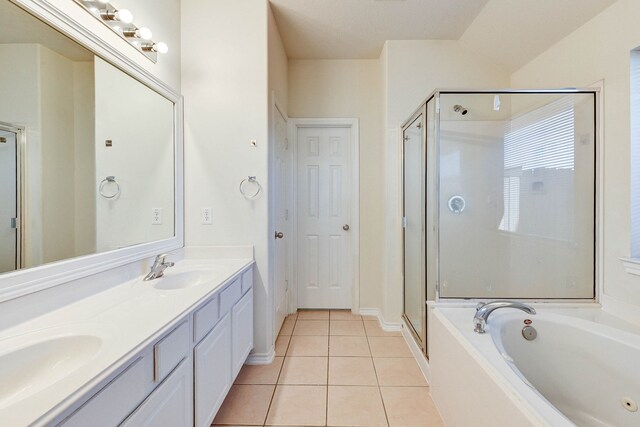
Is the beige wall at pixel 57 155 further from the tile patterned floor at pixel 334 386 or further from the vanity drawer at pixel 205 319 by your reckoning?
the tile patterned floor at pixel 334 386

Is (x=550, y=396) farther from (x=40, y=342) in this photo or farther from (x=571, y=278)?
(x=40, y=342)

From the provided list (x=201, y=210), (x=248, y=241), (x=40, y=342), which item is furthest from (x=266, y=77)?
(x=40, y=342)

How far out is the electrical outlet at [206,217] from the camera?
1.96m

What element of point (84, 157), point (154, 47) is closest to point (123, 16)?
point (154, 47)

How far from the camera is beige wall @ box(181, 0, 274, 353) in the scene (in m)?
1.95

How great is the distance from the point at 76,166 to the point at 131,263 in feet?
1.86

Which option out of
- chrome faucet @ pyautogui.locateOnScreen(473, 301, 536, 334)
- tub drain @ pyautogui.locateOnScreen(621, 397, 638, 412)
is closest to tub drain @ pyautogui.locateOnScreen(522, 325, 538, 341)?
chrome faucet @ pyautogui.locateOnScreen(473, 301, 536, 334)

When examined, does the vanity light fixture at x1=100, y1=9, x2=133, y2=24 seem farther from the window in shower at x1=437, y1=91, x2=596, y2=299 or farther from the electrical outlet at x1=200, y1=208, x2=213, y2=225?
the window in shower at x1=437, y1=91, x2=596, y2=299

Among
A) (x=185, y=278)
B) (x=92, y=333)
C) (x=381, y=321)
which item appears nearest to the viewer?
(x=92, y=333)

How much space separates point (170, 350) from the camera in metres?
0.98

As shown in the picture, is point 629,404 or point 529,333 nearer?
point 629,404

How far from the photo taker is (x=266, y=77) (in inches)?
76.7

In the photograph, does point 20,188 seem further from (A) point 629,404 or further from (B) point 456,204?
(A) point 629,404

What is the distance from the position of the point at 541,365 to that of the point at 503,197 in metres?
1.19
